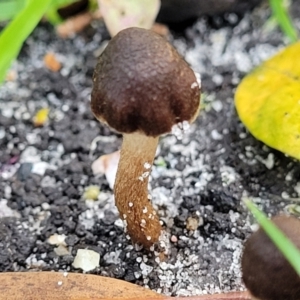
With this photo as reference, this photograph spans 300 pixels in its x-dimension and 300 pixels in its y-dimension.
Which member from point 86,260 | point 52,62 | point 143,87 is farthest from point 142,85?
point 52,62

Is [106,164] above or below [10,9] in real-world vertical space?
below

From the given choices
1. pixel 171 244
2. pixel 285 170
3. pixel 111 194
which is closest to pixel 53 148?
pixel 111 194

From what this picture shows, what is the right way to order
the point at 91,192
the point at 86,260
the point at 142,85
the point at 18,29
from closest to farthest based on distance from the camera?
the point at 142,85
the point at 18,29
the point at 86,260
the point at 91,192

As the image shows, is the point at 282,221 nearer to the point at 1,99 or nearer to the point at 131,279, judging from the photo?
the point at 131,279

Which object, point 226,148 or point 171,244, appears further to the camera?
point 226,148

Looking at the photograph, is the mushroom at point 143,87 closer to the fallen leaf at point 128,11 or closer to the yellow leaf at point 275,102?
the yellow leaf at point 275,102

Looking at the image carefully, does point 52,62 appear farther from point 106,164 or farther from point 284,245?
point 284,245

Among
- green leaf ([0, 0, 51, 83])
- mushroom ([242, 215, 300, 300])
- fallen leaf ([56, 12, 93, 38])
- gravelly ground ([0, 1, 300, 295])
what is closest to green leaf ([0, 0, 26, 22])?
green leaf ([0, 0, 51, 83])
